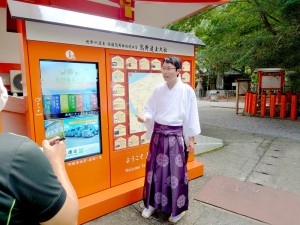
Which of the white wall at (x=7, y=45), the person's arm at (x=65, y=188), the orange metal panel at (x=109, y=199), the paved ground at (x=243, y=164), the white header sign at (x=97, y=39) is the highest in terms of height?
the white wall at (x=7, y=45)

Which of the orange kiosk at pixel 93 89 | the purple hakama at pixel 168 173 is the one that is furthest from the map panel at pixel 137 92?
the purple hakama at pixel 168 173

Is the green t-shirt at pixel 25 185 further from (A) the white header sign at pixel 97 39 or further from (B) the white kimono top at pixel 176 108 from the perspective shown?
(B) the white kimono top at pixel 176 108

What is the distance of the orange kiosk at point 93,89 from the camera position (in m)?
2.43

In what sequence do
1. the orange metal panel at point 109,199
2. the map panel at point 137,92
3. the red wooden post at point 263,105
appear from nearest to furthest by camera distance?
1. the orange metal panel at point 109,199
2. the map panel at point 137,92
3. the red wooden post at point 263,105

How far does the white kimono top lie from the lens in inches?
109

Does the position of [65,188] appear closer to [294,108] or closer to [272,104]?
[294,108]

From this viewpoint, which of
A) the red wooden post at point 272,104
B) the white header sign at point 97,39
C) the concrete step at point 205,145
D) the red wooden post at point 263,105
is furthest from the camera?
the red wooden post at point 263,105

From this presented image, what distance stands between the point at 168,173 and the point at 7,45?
14.4ft

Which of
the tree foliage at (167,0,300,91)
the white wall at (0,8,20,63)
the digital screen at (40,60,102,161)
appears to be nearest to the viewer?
the digital screen at (40,60,102,161)

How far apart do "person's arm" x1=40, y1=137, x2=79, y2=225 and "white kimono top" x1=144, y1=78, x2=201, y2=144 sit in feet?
5.73

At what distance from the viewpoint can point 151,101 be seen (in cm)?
297

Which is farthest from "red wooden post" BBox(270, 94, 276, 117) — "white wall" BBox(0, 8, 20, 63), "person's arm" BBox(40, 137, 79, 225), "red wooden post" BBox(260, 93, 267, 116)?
"person's arm" BBox(40, 137, 79, 225)

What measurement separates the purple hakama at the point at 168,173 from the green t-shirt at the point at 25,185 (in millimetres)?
1950

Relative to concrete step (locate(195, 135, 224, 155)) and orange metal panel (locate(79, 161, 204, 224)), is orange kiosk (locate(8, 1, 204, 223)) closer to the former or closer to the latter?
orange metal panel (locate(79, 161, 204, 224))
